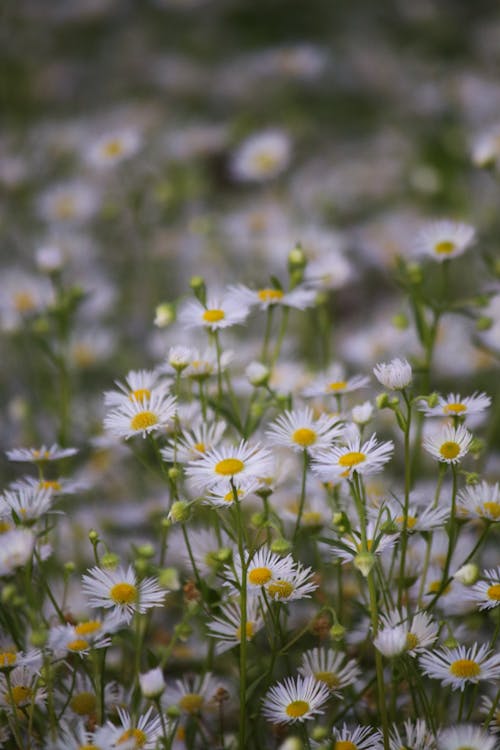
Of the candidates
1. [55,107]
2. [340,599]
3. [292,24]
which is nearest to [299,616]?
[340,599]

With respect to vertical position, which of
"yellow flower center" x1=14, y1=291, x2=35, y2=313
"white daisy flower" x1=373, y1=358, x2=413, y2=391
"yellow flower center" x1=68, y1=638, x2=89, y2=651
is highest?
"yellow flower center" x1=14, y1=291, x2=35, y2=313

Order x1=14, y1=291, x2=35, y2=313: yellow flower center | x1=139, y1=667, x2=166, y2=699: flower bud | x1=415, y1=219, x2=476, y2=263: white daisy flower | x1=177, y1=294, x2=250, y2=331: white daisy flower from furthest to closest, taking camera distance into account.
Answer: x1=14, y1=291, x2=35, y2=313: yellow flower center < x1=415, y1=219, x2=476, y2=263: white daisy flower < x1=177, y1=294, x2=250, y2=331: white daisy flower < x1=139, y1=667, x2=166, y2=699: flower bud

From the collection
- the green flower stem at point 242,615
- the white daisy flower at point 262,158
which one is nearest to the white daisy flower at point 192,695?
the green flower stem at point 242,615

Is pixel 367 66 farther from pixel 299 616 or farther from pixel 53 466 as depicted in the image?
pixel 299 616

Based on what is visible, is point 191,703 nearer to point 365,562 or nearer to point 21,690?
point 21,690

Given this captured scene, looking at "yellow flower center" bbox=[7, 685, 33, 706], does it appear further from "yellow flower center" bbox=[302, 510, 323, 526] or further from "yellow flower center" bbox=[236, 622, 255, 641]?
"yellow flower center" bbox=[302, 510, 323, 526]

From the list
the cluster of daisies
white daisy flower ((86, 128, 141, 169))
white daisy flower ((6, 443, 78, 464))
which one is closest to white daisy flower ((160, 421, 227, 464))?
the cluster of daisies

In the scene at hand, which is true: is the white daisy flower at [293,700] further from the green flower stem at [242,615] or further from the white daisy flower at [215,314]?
the white daisy flower at [215,314]
